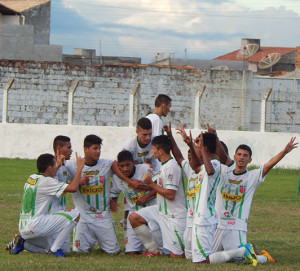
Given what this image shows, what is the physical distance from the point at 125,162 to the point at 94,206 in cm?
72

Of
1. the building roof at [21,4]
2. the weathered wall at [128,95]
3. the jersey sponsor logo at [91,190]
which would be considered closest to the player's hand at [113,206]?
the jersey sponsor logo at [91,190]

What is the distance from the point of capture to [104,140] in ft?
77.5

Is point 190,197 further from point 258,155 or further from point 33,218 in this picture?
point 258,155

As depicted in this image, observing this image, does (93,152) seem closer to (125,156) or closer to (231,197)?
(125,156)

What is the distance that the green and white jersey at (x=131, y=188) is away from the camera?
9742 millimetres

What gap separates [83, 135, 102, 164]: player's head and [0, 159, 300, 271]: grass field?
1251 mm

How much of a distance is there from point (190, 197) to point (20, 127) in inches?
627

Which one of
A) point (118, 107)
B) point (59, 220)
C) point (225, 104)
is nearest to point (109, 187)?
point (59, 220)

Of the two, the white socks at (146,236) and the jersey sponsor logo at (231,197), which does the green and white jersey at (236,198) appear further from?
the white socks at (146,236)

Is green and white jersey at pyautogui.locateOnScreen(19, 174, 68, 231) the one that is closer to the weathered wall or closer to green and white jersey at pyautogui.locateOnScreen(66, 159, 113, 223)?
green and white jersey at pyautogui.locateOnScreen(66, 159, 113, 223)

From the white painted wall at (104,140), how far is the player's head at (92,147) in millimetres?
13400

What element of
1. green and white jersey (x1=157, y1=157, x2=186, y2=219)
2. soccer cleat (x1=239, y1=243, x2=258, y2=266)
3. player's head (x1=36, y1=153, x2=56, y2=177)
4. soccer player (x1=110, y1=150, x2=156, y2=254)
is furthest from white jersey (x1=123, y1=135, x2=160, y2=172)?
soccer cleat (x1=239, y1=243, x2=258, y2=266)

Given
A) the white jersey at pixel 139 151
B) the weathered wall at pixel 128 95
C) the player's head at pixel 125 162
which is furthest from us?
the weathered wall at pixel 128 95

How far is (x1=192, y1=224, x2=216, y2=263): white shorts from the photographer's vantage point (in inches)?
344
